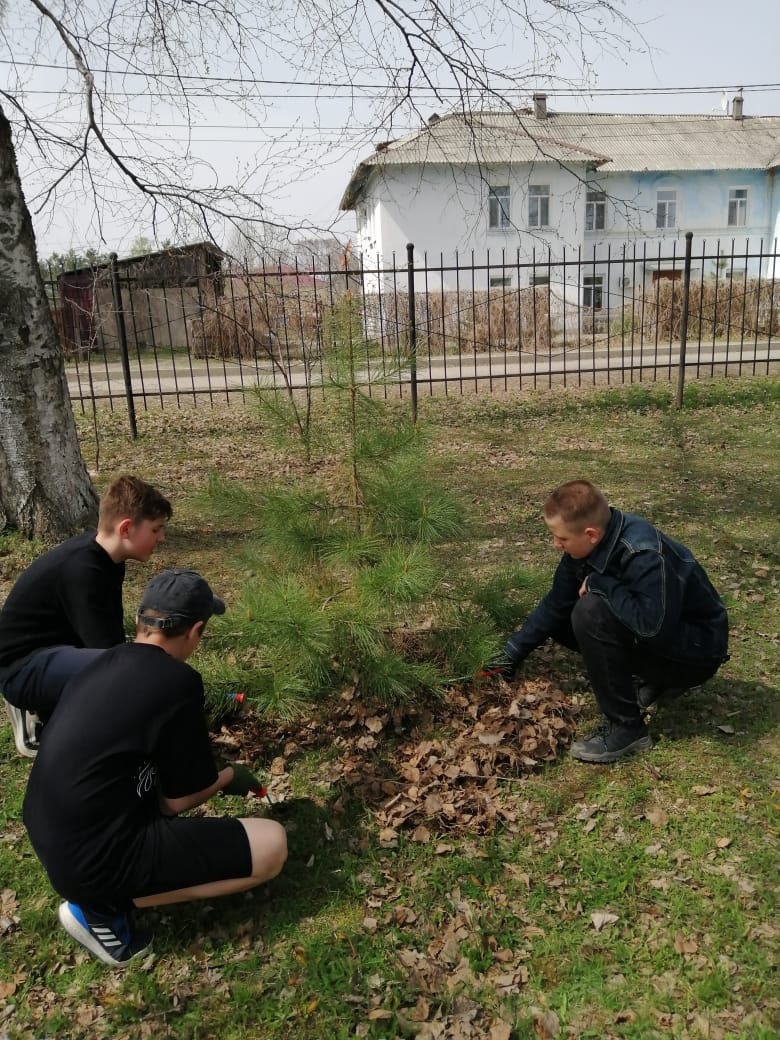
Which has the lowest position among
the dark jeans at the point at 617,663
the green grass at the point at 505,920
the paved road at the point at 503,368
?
the green grass at the point at 505,920

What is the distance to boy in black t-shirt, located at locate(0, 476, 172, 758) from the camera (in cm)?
258

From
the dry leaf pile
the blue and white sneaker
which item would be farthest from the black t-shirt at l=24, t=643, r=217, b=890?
the dry leaf pile

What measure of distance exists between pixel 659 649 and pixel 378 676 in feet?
3.33

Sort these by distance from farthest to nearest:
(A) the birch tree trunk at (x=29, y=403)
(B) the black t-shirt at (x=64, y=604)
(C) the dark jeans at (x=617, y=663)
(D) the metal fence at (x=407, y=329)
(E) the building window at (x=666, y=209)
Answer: (E) the building window at (x=666, y=209) < (A) the birch tree trunk at (x=29, y=403) < (D) the metal fence at (x=407, y=329) < (C) the dark jeans at (x=617, y=663) < (B) the black t-shirt at (x=64, y=604)

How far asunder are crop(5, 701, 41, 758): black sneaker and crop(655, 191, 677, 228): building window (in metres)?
30.4

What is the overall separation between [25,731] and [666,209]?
3106cm

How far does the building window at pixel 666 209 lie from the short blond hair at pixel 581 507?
29.6m

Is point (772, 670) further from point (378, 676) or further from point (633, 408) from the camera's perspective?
point (633, 408)

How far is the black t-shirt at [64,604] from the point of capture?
8.43 feet

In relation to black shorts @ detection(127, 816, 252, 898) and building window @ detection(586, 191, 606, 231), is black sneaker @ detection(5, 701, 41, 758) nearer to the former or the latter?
black shorts @ detection(127, 816, 252, 898)

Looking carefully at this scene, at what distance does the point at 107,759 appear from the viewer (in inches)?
75.8

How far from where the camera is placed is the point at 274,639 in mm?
2773

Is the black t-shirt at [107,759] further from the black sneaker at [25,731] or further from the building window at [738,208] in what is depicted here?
the building window at [738,208]

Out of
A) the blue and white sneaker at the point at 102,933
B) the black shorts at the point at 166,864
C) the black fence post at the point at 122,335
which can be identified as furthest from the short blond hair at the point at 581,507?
the black fence post at the point at 122,335
